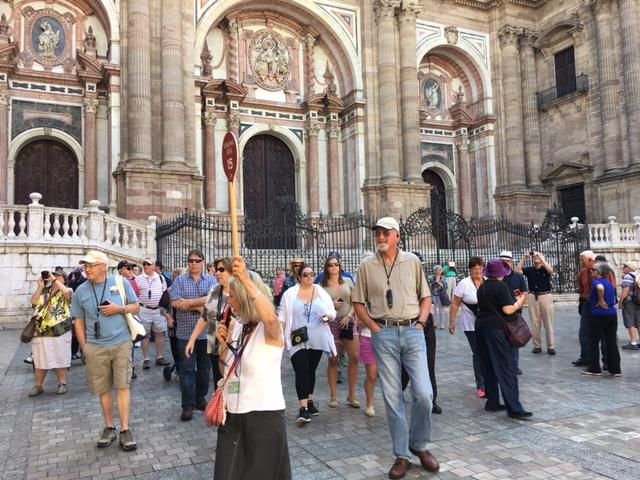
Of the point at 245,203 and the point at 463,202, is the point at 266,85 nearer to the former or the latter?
the point at 245,203

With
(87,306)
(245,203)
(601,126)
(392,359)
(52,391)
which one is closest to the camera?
(392,359)

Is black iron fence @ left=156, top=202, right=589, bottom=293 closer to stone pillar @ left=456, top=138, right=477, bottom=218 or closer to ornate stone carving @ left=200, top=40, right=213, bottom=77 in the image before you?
stone pillar @ left=456, top=138, right=477, bottom=218

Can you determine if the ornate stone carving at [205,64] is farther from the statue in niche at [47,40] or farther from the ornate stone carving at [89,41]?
the statue in niche at [47,40]

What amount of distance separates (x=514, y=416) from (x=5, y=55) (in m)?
19.0

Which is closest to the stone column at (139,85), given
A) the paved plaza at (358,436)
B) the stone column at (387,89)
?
the stone column at (387,89)

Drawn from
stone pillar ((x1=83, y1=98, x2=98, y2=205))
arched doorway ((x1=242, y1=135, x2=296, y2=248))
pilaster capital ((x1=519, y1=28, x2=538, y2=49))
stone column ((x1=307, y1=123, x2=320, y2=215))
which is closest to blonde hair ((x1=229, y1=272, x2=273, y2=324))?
stone pillar ((x1=83, y1=98, x2=98, y2=205))

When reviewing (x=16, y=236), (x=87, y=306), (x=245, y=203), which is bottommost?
(x=87, y=306)

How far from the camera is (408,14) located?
23.5 meters

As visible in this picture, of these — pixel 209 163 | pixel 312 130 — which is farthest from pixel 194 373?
pixel 312 130

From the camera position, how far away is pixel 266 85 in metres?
23.3

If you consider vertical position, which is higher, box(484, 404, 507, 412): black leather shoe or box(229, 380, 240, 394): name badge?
box(229, 380, 240, 394): name badge

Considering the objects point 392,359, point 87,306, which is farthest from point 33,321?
point 392,359

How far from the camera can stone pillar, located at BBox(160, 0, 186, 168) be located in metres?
18.5

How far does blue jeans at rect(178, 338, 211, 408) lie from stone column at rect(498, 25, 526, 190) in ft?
75.6
